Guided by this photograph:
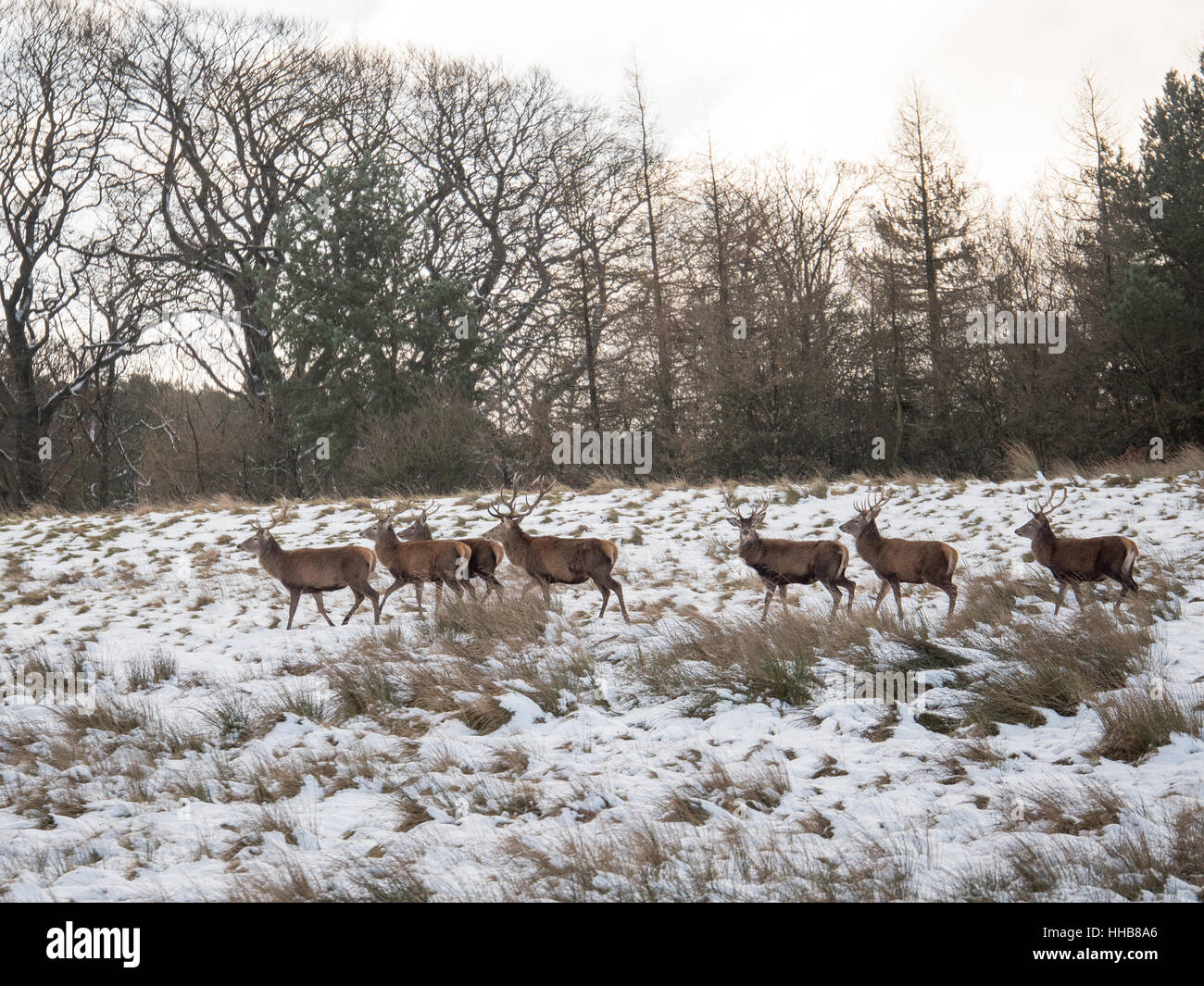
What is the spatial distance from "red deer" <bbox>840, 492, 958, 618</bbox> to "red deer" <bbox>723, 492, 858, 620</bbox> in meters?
0.34

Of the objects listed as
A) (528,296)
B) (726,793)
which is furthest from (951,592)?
(528,296)

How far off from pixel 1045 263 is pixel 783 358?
29.3ft

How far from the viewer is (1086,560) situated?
9203 millimetres

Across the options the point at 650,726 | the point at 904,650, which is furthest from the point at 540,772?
the point at 904,650

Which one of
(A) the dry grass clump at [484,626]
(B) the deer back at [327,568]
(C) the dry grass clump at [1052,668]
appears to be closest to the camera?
(C) the dry grass clump at [1052,668]

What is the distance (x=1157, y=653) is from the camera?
22.6ft

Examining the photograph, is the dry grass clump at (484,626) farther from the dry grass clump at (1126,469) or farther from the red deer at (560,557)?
the dry grass clump at (1126,469)

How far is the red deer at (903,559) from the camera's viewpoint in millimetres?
9555

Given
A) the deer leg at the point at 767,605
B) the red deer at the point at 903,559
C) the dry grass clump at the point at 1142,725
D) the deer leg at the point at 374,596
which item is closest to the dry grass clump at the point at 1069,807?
the dry grass clump at the point at 1142,725

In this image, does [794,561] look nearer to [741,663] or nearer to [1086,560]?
[1086,560]

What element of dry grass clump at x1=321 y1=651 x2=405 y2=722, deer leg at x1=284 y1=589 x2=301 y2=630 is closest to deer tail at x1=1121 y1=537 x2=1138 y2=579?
dry grass clump at x1=321 y1=651 x2=405 y2=722

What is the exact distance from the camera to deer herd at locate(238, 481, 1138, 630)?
9609 millimetres

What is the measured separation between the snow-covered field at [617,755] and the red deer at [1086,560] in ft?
0.98

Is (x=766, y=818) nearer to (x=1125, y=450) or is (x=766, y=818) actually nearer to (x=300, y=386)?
(x=1125, y=450)
